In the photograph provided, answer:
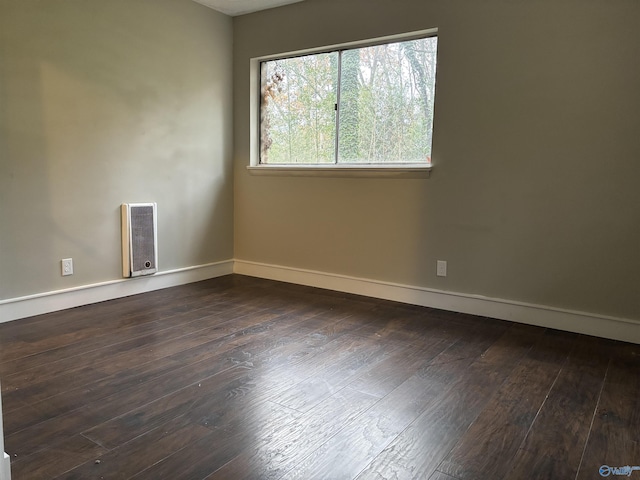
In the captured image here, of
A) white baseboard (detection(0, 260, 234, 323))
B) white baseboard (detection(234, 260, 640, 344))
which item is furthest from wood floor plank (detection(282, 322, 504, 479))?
white baseboard (detection(0, 260, 234, 323))

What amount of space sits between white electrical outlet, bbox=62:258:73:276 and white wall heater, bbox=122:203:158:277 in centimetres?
39

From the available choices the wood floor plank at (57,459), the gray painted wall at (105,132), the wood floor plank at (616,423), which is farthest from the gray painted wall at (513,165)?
the wood floor plank at (57,459)

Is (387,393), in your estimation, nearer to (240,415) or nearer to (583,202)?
(240,415)

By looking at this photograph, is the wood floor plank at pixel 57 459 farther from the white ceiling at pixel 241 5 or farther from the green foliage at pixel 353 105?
the white ceiling at pixel 241 5

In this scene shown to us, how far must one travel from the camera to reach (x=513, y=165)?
3.02 meters

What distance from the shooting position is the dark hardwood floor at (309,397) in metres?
1.54

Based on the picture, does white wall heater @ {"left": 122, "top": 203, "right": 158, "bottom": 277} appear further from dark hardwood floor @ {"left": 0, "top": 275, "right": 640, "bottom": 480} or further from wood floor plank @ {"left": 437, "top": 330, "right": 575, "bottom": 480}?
wood floor plank @ {"left": 437, "top": 330, "right": 575, "bottom": 480}

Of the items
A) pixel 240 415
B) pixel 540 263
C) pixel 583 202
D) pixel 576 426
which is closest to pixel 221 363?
pixel 240 415

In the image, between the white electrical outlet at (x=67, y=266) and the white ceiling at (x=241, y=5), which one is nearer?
the white electrical outlet at (x=67, y=266)

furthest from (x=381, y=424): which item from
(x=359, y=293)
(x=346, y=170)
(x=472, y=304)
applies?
(x=346, y=170)

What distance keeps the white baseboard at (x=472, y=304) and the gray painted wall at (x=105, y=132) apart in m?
Result: 0.95

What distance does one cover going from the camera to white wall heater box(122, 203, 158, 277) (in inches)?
137

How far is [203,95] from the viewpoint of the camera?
4.03 meters

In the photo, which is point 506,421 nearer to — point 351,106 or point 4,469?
point 4,469
